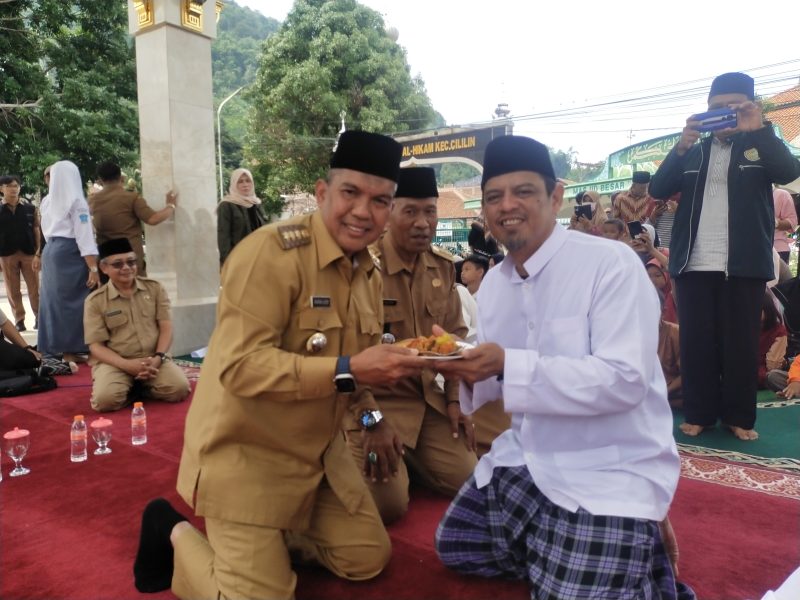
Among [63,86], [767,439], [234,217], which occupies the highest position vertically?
[63,86]

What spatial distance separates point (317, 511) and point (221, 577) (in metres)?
0.51

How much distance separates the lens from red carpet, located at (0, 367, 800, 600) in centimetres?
234

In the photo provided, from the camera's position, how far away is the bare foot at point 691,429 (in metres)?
4.11

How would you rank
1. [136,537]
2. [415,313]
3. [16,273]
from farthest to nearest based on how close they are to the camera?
[16,273] → [415,313] → [136,537]

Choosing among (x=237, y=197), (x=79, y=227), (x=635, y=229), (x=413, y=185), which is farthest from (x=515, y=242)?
(x=79, y=227)

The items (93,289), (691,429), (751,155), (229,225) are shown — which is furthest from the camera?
(229,225)

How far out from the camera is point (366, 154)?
7.52ft

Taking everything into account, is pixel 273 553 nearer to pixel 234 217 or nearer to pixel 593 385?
pixel 593 385

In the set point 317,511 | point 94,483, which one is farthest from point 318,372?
point 94,483

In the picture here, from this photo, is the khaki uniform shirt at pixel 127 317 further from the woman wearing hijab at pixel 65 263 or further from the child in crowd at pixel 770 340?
the child in crowd at pixel 770 340

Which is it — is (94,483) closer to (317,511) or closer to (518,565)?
(317,511)

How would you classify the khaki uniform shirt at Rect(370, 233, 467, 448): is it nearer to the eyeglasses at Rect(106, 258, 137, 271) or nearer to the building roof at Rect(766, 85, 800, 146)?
the eyeglasses at Rect(106, 258, 137, 271)

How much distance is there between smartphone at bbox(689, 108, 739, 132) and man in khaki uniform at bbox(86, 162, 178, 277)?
5.47 m

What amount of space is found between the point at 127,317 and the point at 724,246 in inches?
182
